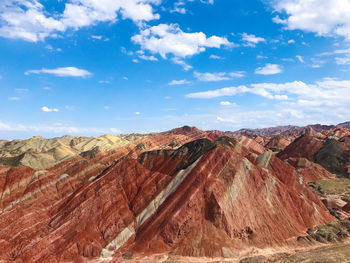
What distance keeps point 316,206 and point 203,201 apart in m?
28.0

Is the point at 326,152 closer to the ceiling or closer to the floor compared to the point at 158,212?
closer to the ceiling

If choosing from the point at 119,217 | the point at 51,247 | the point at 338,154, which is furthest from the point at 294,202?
the point at 338,154

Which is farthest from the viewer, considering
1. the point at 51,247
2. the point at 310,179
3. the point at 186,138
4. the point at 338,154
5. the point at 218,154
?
the point at 186,138

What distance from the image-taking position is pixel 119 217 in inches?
2066

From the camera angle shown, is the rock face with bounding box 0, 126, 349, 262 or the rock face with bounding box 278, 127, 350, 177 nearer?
the rock face with bounding box 0, 126, 349, 262

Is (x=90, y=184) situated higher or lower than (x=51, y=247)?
higher

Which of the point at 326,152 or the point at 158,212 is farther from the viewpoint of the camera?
the point at 326,152

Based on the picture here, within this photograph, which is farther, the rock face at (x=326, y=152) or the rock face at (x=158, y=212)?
the rock face at (x=326, y=152)

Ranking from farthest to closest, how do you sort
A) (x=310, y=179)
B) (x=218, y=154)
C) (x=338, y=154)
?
(x=338, y=154), (x=310, y=179), (x=218, y=154)

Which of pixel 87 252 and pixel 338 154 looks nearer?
pixel 87 252

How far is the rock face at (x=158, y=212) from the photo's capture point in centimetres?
4538

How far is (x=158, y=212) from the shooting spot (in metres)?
52.7

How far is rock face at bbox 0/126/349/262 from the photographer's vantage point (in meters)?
45.4

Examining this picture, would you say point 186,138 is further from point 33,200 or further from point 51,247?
point 51,247
